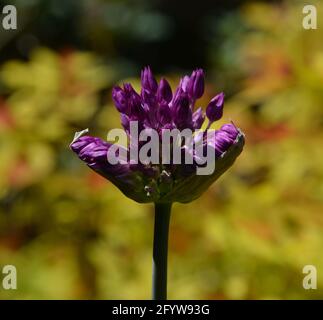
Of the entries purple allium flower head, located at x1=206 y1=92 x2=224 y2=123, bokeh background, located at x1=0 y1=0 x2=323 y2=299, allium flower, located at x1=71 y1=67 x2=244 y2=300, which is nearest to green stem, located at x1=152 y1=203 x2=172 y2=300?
allium flower, located at x1=71 y1=67 x2=244 y2=300

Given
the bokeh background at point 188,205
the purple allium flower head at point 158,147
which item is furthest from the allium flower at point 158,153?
the bokeh background at point 188,205

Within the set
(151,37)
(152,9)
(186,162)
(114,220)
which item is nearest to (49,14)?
(151,37)

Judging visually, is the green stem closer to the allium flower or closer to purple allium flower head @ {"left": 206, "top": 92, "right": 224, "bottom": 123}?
the allium flower

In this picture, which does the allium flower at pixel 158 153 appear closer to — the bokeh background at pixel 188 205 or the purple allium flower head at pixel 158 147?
the purple allium flower head at pixel 158 147

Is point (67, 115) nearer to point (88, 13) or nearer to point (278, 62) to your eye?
point (278, 62)

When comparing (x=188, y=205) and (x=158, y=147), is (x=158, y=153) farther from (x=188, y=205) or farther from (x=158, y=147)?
(x=188, y=205)

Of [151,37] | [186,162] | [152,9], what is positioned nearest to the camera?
[186,162]

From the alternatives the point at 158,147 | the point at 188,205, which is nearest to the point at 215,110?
the point at 158,147
